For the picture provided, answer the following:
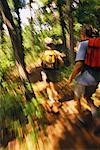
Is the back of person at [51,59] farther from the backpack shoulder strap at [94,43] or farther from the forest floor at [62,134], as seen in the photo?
the backpack shoulder strap at [94,43]

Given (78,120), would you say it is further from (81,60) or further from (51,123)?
(81,60)

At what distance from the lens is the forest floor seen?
5.38 metres

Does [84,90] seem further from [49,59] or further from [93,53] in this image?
[49,59]

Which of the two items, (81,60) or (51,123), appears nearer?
(81,60)

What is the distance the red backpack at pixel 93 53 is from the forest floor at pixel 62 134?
98 cm

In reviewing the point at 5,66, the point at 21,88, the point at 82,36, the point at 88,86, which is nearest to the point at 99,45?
the point at 82,36

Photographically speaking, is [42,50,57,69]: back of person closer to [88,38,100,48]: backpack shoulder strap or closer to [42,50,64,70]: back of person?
[42,50,64,70]: back of person

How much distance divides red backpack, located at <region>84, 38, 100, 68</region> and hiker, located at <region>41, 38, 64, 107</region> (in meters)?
2.27

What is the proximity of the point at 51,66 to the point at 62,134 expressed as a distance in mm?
2301

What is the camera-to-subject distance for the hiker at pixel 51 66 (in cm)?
748

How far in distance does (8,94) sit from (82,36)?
7.72 feet

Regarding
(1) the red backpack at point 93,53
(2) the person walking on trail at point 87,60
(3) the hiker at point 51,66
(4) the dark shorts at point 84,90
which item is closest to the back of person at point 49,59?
(3) the hiker at point 51,66

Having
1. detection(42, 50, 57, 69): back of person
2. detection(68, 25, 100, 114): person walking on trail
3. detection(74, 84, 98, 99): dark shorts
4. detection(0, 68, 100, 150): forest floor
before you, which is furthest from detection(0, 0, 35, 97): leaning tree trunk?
detection(68, 25, 100, 114): person walking on trail

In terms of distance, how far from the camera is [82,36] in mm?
5332
